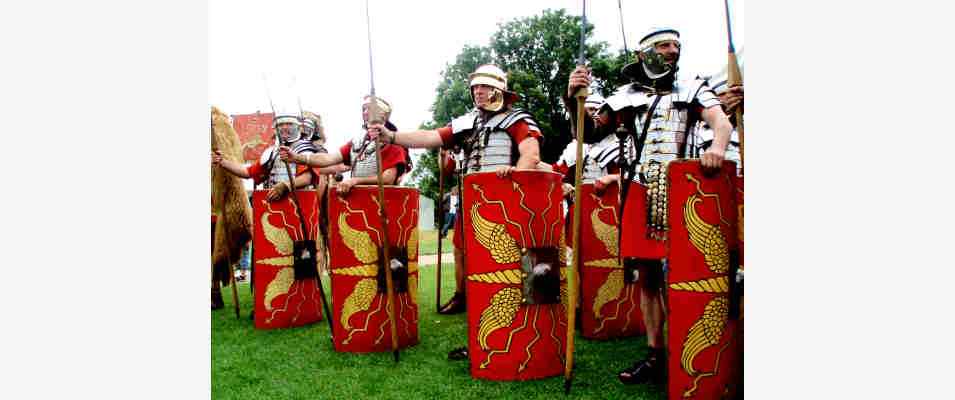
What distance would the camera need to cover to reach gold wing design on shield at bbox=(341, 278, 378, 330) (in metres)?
3.96

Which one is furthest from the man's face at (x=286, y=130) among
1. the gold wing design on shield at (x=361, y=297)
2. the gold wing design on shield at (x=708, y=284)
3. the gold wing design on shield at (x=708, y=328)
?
the gold wing design on shield at (x=708, y=328)

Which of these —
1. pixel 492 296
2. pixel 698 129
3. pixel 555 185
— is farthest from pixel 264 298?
pixel 698 129

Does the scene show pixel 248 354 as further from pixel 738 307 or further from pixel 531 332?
pixel 738 307

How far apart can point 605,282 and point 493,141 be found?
1.37 m

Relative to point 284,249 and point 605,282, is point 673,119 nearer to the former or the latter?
point 605,282

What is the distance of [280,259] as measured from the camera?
4988 millimetres

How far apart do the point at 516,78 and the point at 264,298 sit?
13819 mm

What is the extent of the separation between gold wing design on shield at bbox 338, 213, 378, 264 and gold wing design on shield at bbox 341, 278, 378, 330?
0.15 m

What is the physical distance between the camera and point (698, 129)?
300cm

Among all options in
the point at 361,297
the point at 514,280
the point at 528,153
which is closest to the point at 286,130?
the point at 361,297

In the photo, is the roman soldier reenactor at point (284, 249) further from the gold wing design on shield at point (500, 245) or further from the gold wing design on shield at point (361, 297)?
the gold wing design on shield at point (500, 245)

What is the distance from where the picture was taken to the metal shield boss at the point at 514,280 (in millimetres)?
3133

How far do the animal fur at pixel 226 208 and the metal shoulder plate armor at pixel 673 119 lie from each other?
4497mm

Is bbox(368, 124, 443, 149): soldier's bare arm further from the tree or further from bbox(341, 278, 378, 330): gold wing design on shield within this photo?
the tree
